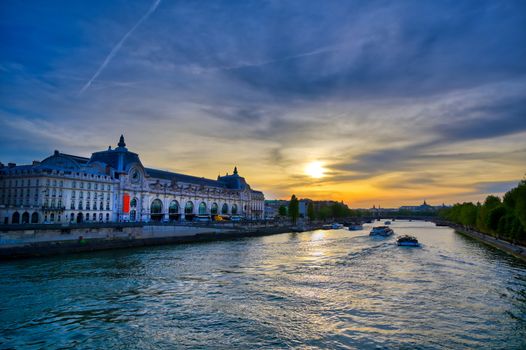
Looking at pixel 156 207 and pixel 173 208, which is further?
pixel 173 208

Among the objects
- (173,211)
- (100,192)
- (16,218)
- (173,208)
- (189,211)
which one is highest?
(100,192)

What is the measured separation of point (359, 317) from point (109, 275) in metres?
23.3

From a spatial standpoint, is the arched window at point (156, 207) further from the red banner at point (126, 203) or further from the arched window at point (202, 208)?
the arched window at point (202, 208)

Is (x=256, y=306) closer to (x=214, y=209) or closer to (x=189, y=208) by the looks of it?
(x=189, y=208)

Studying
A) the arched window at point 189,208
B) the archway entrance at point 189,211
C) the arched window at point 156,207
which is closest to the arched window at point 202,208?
the archway entrance at point 189,211

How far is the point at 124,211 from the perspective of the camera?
96688 mm

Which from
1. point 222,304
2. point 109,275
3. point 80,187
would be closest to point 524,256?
point 222,304

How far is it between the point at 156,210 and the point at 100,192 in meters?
24.6

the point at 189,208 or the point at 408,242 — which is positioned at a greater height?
the point at 189,208

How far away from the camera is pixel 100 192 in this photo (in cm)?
9025

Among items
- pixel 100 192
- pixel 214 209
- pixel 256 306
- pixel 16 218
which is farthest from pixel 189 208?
pixel 256 306

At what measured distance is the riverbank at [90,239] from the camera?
43.9m

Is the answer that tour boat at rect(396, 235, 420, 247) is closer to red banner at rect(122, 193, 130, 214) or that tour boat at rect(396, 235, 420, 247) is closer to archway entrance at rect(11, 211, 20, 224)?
red banner at rect(122, 193, 130, 214)

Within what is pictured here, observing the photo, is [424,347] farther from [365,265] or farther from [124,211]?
[124,211]
